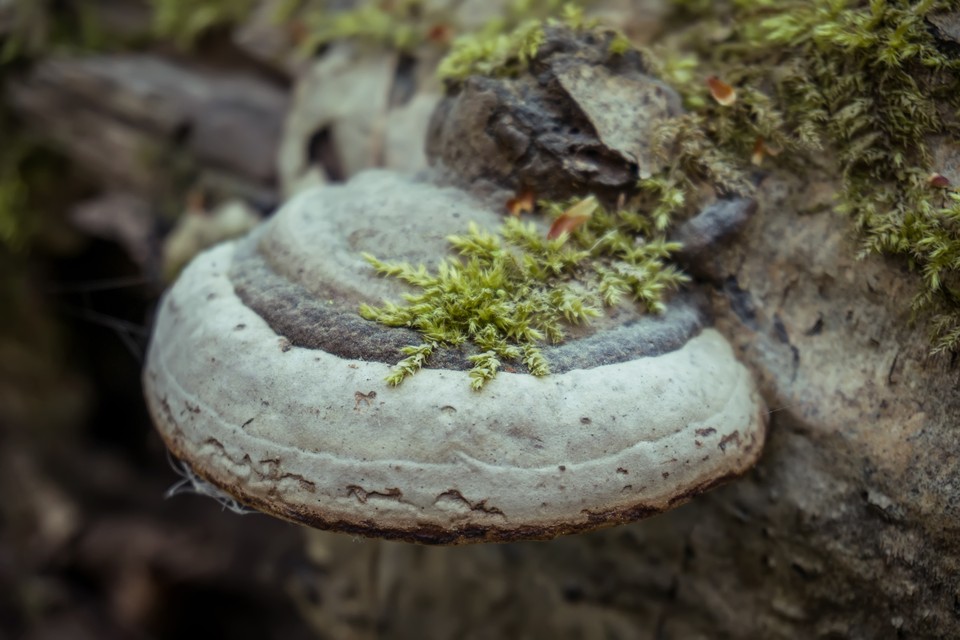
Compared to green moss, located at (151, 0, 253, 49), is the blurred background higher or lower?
lower

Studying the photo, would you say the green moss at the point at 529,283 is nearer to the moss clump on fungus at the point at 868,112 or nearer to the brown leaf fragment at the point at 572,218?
the brown leaf fragment at the point at 572,218

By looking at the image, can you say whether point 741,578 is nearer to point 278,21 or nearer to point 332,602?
point 332,602

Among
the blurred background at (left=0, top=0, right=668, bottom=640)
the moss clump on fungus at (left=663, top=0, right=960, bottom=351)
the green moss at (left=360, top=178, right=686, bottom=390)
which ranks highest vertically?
the moss clump on fungus at (left=663, top=0, right=960, bottom=351)

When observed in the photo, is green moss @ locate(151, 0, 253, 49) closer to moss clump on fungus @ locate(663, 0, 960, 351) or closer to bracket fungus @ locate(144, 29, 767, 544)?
bracket fungus @ locate(144, 29, 767, 544)

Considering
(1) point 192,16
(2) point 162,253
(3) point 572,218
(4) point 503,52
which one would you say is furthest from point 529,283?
(1) point 192,16

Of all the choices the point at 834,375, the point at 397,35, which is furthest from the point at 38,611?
the point at 834,375

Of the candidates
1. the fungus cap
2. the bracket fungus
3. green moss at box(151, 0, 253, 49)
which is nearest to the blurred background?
green moss at box(151, 0, 253, 49)

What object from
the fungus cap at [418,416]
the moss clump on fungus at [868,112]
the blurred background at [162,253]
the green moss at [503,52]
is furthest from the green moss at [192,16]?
the moss clump on fungus at [868,112]
